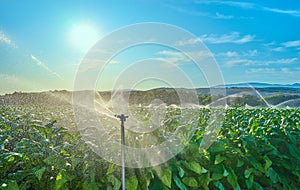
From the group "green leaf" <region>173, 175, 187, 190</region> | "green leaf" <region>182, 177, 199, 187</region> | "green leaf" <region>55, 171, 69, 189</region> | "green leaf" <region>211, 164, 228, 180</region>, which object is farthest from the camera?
"green leaf" <region>211, 164, 228, 180</region>

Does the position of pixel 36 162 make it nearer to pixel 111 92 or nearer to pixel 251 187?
pixel 111 92

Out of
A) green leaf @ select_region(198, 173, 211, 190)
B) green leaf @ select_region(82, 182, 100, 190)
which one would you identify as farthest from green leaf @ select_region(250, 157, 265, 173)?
green leaf @ select_region(82, 182, 100, 190)

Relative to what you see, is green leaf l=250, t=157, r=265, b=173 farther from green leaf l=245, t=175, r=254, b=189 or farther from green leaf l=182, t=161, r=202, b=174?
green leaf l=182, t=161, r=202, b=174

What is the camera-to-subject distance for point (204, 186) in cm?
298

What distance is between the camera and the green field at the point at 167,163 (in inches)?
97.7

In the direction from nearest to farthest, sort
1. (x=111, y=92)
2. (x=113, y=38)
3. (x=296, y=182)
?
(x=113, y=38), (x=111, y=92), (x=296, y=182)

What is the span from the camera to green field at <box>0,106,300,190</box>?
2482mm

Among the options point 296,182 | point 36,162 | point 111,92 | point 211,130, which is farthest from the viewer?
point 296,182

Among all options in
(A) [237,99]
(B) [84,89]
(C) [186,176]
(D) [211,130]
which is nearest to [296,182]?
(D) [211,130]

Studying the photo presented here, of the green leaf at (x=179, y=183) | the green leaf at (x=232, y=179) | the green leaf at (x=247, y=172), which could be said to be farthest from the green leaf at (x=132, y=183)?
the green leaf at (x=247, y=172)

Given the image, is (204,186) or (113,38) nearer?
A: (113,38)

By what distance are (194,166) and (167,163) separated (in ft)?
0.79

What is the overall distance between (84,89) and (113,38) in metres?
0.49

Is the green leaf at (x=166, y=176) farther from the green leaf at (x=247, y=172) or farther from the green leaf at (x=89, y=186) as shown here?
the green leaf at (x=247, y=172)
